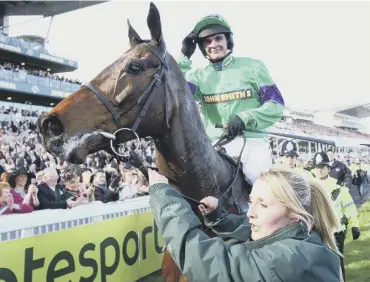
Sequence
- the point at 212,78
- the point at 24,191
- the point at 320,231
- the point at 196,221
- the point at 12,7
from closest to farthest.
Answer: the point at 196,221
the point at 320,231
the point at 212,78
the point at 24,191
the point at 12,7

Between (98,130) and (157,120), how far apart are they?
0.34 meters

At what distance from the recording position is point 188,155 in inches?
88.7

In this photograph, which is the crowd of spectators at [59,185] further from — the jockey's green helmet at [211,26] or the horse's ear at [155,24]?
the jockey's green helmet at [211,26]

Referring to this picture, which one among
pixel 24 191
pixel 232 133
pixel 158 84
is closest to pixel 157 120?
pixel 158 84

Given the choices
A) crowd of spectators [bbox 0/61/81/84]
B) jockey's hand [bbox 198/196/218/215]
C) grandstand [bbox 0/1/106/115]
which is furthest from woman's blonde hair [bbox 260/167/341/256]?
crowd of spectators [bbox 0/61/81/84]

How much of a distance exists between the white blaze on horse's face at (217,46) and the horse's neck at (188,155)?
2.25ft

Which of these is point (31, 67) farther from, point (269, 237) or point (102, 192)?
point (269, 237)

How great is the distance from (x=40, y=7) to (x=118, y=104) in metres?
39.5

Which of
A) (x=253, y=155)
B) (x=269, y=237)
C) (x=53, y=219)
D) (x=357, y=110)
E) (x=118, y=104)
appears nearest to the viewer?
(x=269, y=237)

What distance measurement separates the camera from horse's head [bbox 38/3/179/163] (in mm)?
1952

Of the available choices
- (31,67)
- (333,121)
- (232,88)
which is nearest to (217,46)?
(232,88)

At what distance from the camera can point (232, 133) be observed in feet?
8.49

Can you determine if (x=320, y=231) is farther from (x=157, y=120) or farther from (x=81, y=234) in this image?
(x=81, y=234)

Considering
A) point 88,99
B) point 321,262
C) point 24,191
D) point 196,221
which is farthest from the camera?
point 24,191
